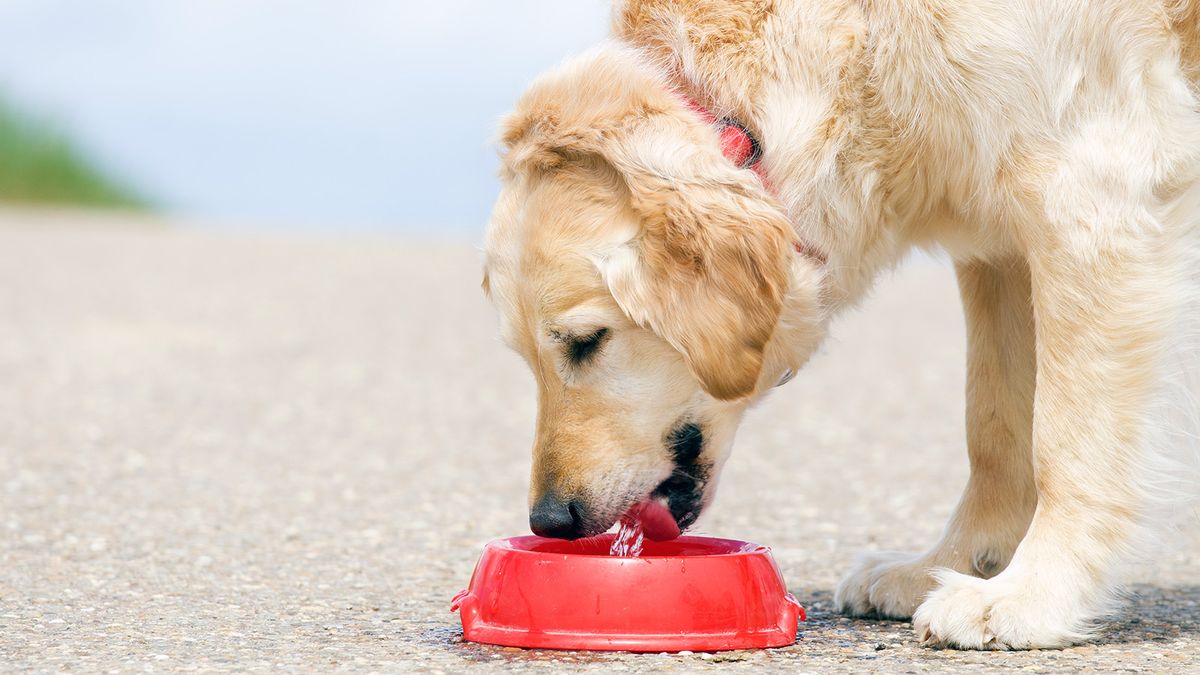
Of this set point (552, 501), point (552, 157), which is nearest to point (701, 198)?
point (552, 157)

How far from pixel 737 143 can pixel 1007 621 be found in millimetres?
1176

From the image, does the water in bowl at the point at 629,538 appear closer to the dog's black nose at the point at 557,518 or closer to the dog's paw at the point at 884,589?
the dog's black nose at the point at 557,518

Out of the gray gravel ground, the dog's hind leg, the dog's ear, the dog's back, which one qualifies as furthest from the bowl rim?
the dog's back

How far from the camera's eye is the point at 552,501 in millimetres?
3260

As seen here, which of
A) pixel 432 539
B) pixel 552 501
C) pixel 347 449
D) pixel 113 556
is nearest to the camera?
pixel 552 501

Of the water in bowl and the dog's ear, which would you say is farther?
the water in bowl

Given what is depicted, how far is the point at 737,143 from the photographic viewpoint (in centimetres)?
329

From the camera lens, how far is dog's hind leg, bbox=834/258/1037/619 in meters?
3.68

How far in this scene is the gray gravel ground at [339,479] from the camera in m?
3.18

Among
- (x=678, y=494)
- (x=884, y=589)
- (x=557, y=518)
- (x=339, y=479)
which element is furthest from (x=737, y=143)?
(x=339, y=479)

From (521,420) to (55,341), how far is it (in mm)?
3307

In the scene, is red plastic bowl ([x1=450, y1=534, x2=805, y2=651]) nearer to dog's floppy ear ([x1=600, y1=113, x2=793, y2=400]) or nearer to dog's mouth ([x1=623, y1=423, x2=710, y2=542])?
dog's mouth ([x1=623, y1=423, x2=710, y2=542])

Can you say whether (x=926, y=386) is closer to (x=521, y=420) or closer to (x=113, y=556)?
(x=521, y=420)

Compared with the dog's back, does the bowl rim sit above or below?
below
